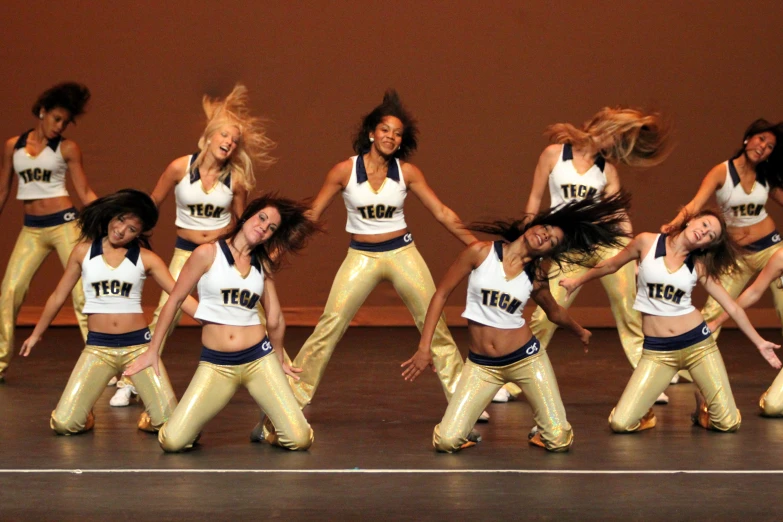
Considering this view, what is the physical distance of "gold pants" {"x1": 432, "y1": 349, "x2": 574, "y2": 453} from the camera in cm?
482

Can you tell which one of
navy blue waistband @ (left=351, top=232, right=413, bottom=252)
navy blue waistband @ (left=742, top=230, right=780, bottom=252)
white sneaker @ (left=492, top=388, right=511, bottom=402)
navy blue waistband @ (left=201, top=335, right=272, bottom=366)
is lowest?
white sneaker @ (left=492, top=388, right=511, bottom=402)

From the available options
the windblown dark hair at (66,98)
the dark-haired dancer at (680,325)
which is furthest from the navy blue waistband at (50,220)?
the dark-haired dancer at (680,325)

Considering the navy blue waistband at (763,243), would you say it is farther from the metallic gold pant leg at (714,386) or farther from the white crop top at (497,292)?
the white crop top at (497,292)

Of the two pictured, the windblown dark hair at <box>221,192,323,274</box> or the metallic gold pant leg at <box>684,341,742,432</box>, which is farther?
the metallic gold pant leg at <box>684,341,742,432</box>

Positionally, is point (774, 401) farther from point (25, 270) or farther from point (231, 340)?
point (25, 270)

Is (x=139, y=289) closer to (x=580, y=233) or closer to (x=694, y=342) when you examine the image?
(x=580, y=233)

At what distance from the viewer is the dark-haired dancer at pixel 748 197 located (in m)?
6.16

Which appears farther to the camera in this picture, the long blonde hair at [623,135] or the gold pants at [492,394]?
the long blonde hair at [623,135]

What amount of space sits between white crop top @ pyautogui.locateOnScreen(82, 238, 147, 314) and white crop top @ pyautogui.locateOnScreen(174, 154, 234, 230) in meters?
0.67

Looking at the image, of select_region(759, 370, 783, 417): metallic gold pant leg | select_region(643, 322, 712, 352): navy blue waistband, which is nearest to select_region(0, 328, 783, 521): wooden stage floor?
select_region(759, 370, 783, 417): metallic gold pant leg

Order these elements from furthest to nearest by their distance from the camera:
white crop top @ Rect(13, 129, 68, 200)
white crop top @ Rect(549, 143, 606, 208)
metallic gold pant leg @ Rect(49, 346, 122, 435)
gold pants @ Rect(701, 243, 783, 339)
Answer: white crop top @ Rect(13, 129, 68, 200) < gold pants @ Rect(701, 243, 783, 339) < white crop top @ Rect(549, 143, 606, 208) < metallic gold pant leg @ Rect(49, 346, 122, 435)

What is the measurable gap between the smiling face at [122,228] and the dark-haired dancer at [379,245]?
33.3 inches

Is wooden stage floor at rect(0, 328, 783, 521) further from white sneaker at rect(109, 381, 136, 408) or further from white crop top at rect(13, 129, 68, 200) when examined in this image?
white crop top at rect(13, 129, 68, 200)

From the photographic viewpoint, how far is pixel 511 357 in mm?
4871
